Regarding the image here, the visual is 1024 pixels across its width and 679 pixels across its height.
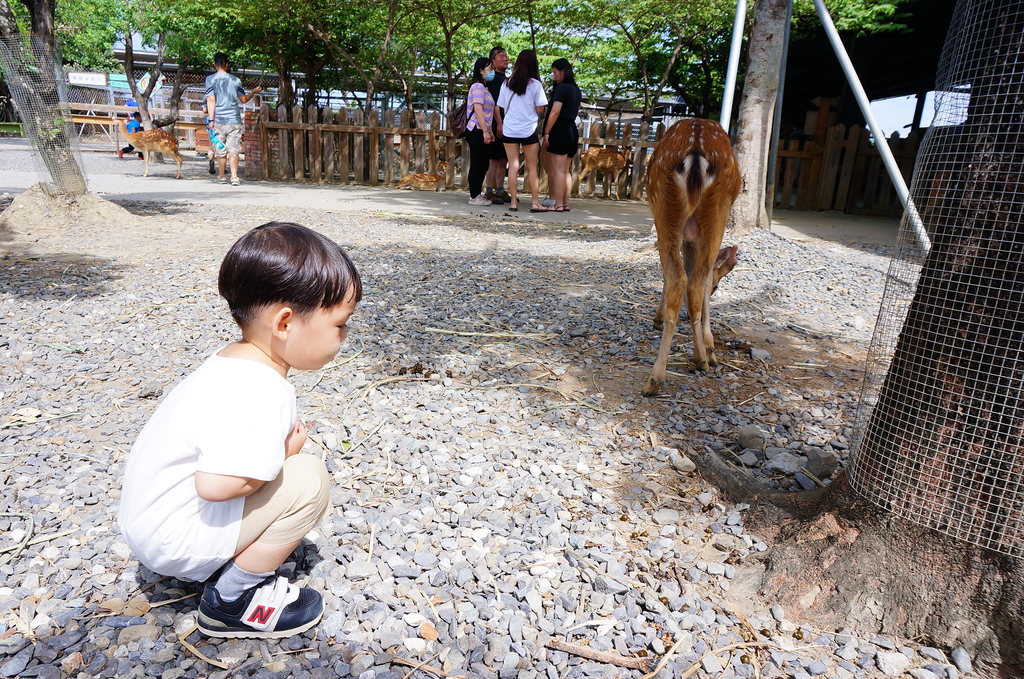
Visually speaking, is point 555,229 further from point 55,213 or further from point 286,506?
point 286,506

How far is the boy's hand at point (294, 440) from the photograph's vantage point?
5.83 feet

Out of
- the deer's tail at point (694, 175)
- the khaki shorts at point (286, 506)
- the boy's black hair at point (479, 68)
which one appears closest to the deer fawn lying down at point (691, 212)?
the deer's tail at point (694, 175)

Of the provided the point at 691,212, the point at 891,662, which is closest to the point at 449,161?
the point at 691,212

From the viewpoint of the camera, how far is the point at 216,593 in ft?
5.81

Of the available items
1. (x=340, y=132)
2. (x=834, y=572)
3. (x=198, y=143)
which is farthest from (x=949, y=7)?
(x=198, y=143)

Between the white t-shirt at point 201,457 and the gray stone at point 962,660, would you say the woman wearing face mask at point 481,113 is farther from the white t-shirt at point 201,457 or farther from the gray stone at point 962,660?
the gray stone at point 962,660

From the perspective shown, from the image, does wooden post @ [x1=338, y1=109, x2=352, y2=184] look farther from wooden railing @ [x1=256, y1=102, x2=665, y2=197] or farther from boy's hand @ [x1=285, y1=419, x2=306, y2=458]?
boy's hand @ [x1=285, y1=419, x2=306, y2=458]

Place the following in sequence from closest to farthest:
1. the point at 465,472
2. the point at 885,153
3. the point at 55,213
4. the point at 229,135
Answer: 1. the point at 465,472
2. the point at 885,153
3. the point at 55,213
4. the point at 229,135

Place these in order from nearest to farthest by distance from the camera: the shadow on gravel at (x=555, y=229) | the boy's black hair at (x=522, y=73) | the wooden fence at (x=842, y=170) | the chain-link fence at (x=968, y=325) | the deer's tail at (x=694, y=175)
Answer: the chain-link fence at (x=968, y=325)
the deer's tail at (x=694, y=175)
the shadow on gravel at (x=555, y=229)
the boy's black hair at (x=522, y=73)
the wooden fence at (x=842, y=170)

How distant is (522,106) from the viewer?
8.87 m

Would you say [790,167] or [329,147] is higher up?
[790,167]

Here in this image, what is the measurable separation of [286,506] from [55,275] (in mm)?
4414

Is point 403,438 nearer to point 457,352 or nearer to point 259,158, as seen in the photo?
point 457,352

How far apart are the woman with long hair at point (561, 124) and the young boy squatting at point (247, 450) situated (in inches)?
306
